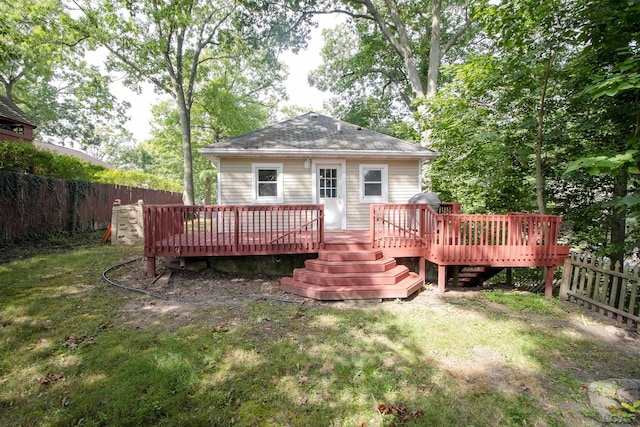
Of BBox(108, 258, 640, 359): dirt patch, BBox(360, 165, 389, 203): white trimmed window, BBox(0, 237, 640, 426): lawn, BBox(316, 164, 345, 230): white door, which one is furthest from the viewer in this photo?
BBox(360, 165, 389, 203): white trimmed window

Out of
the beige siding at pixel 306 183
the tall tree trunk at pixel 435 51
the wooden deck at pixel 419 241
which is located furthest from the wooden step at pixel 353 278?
the tall tree trunk at pixel 435 51

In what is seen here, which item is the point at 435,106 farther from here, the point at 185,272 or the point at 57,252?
the point at 57,252

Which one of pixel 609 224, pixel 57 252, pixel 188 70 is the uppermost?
pixel 188 70

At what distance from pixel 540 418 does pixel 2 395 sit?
4.80 metres

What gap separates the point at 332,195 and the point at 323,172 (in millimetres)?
743

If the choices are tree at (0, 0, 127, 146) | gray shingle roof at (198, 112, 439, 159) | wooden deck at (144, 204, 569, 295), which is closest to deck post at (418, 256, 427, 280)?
wooden deck at (144, 204, 569, 295)

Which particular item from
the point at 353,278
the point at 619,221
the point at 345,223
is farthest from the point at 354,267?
the point at 619,221

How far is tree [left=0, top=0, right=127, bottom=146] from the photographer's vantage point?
1259 centimetres

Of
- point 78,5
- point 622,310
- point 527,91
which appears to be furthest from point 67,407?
point 78,5

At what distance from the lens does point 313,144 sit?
28.1 feet

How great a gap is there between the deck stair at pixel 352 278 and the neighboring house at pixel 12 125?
749 inches

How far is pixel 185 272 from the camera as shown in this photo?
657 cm

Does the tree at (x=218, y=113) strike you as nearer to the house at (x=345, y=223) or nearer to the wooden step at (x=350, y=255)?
the house at (x=345, y=223)

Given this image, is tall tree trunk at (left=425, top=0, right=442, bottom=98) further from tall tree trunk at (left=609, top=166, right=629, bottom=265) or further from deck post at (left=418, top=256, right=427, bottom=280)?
deck post at (left=418, top=256, right=427, bottom=280)
